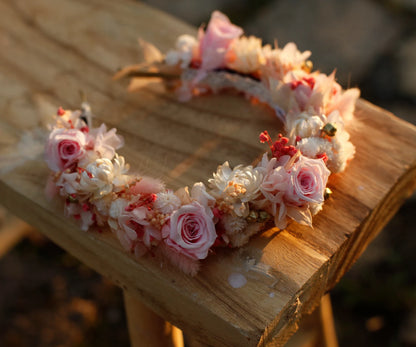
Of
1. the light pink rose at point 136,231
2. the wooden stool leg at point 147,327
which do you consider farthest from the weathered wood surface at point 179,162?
the wooden stool leg at point 147,327

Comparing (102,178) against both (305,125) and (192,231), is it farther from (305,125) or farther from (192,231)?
(305,125)

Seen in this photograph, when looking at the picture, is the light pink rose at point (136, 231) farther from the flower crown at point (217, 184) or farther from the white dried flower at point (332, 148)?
the white dried flower at point (332, 148)

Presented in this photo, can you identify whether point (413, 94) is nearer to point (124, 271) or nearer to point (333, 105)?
point (333, 105)

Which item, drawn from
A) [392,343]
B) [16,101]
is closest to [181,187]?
[16,101]

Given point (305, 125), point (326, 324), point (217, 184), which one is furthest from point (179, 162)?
point (326, 324)

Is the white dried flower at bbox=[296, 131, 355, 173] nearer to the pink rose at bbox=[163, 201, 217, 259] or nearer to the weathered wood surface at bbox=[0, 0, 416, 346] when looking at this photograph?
the weathered wood surface at bbox=[0, 0, 416, 346]

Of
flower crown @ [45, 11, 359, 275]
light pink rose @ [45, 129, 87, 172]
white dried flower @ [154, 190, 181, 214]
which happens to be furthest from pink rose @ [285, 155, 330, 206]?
light pink rose @ [45, 129, 87, 172]
